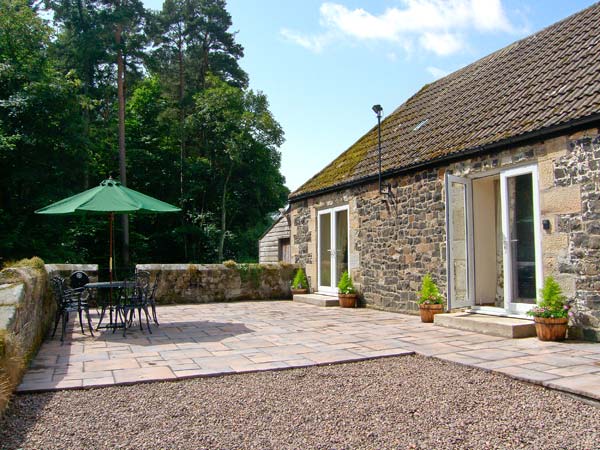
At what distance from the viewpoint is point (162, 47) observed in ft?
89.3

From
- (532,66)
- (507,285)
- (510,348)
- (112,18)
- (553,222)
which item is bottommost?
(510,348)

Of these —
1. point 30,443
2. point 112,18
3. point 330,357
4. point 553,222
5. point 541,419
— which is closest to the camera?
point 30,443

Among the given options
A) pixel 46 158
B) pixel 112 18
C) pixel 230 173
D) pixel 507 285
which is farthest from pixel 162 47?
pixel 507 285

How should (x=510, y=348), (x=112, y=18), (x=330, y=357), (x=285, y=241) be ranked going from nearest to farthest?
(x=330, y=357)
(x=510, y=348)
(x=285, y=241)
(x=112, y=18)

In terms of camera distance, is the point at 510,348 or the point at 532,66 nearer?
the point at 510,348

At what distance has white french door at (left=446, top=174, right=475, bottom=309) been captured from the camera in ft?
23.4

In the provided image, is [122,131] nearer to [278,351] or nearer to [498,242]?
[498,242]

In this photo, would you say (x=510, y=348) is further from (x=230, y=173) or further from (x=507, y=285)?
(x=230, y=173)

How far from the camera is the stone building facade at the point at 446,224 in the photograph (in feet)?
18.3

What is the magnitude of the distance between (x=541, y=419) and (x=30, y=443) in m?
3.07

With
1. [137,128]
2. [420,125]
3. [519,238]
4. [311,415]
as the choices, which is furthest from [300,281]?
[137,128]

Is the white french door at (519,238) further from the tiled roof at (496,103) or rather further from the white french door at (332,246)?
the white french door at (332,246)

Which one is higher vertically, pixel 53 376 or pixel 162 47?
pixel 162 47

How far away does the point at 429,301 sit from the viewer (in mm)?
7414
